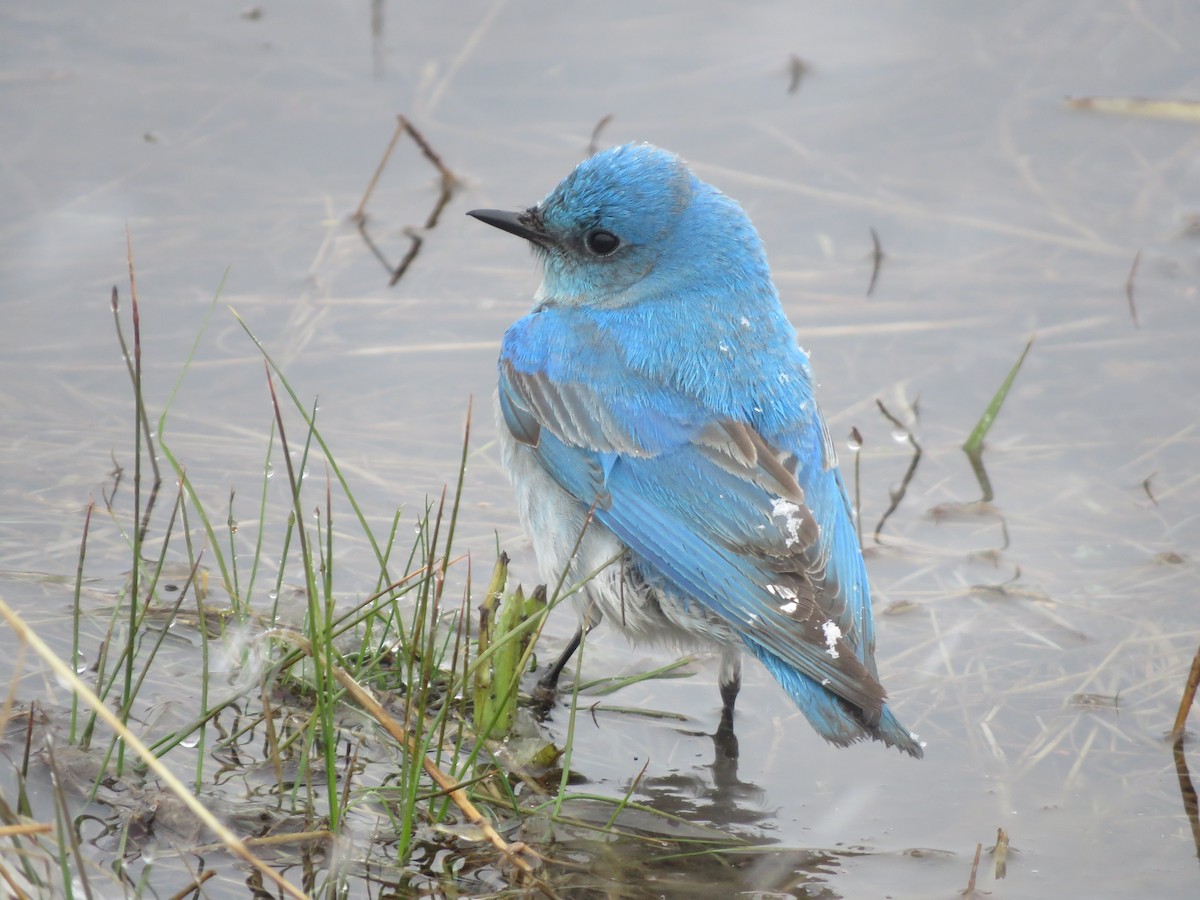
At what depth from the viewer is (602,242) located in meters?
4.97

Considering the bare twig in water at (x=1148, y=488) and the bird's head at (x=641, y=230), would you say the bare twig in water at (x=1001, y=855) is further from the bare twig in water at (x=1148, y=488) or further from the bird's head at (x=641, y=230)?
the bare twig in water at (x=1148, y=488)

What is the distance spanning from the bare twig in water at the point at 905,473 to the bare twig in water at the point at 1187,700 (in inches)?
49.1

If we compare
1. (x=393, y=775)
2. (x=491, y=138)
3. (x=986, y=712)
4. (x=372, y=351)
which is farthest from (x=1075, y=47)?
(x=393, y=775)

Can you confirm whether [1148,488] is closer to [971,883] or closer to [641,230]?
[641,230]

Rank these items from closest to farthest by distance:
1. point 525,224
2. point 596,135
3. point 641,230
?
point 641,230 < point 525,224 < point 596,135

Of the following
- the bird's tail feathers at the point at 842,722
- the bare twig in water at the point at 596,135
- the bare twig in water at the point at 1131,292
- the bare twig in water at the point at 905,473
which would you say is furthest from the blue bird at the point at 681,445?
the bare twig in water at the point at 1131,292

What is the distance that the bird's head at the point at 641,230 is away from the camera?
4895 mm

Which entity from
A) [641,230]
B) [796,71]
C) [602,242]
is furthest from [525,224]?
[796,71]

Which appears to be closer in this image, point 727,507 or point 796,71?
point 727,507

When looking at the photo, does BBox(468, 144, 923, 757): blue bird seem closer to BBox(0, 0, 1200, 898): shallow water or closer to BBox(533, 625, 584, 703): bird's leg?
BBox(533, 625, 584, 703): bird's leg

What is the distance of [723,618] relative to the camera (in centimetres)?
410

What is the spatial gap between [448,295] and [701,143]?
1721 mm

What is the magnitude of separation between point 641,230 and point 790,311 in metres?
1.84

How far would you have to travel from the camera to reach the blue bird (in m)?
4.07
